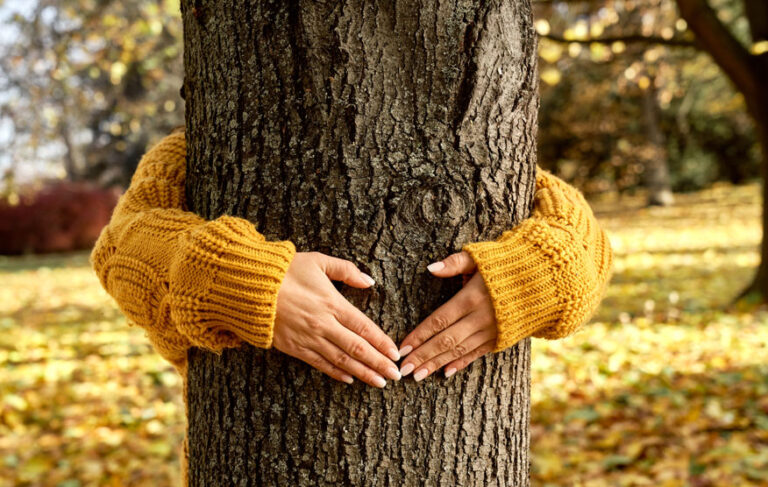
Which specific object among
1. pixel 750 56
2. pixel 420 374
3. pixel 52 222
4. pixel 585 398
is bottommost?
pixel 52 222

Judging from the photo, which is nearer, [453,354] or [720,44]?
[453,354]

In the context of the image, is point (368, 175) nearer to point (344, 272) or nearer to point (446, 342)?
point (344, 272)

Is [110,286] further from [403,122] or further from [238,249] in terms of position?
[403,122]

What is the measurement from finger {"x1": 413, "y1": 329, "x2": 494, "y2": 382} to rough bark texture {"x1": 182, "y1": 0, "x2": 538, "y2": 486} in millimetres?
45

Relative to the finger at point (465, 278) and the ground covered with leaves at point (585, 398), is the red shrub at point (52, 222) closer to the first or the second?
the ground covered with leaves at point (585, 398)

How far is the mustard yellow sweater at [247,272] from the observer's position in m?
1.21

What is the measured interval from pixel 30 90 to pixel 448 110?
602cm

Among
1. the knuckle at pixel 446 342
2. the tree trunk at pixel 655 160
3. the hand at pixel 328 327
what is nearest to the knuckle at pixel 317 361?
the hand at pixel 328 327

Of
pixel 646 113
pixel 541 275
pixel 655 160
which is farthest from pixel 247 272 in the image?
pixel 646 113

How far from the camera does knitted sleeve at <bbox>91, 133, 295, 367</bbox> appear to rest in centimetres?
121

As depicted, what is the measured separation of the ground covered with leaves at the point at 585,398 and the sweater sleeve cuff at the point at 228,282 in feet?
6.97

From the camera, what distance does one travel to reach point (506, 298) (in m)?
1.25

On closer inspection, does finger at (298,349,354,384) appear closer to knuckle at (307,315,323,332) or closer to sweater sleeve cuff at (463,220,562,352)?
knuckle at (307,315,323,332)

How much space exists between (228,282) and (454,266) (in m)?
0.45
